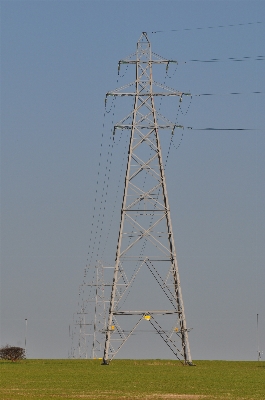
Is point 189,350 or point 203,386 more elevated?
point 189,350

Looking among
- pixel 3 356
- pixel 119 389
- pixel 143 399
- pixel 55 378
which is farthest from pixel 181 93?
pixel 3 356

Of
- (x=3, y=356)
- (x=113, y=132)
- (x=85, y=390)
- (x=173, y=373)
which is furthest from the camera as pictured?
(x=3, y=356)

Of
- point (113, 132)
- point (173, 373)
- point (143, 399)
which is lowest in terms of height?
point (143, 399)

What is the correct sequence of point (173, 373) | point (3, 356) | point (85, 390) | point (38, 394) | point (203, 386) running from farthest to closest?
point (3, 356)
point (173, 373)
point (203, 386)
point (85, 390)
point (38, 394)

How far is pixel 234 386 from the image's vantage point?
45156 mm

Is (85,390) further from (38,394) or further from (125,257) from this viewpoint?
(125,257)

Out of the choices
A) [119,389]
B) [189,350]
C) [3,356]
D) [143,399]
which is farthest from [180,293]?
[3,356]

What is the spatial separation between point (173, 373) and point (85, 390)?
1672cm

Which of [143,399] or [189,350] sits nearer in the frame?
[143,399]

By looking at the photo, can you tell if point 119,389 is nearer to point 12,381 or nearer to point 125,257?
point 12,381

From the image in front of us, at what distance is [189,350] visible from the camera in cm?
6556

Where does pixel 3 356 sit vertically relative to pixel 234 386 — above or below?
above

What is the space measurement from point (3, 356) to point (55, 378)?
59.7 meters

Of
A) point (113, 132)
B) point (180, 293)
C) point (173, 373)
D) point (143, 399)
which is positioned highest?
point (113, 132)
